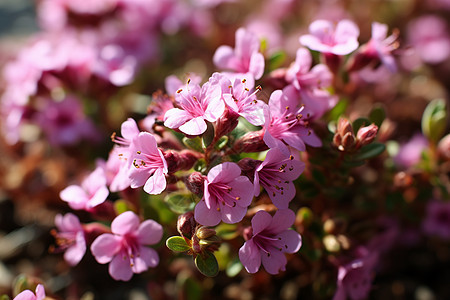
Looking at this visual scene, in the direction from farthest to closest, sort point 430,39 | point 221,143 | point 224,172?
point 430,39 → point 221,143 → point 224,172

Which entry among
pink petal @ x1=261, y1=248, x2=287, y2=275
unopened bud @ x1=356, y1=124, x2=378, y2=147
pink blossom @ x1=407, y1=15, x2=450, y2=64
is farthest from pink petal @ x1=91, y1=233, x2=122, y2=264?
pink blossom @ x1=407, y1=15, x2=450, y2=64

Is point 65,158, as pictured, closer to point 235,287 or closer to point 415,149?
point 235,287

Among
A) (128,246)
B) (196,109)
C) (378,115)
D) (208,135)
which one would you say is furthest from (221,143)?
(378,115)

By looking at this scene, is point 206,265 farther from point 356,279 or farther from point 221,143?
point 356,279

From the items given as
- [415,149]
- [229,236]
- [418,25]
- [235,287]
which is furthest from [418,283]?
[418,25]

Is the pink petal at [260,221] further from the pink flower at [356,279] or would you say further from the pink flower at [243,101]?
the pink flower at [356,279]

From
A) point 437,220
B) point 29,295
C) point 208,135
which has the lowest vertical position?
point 437,220
